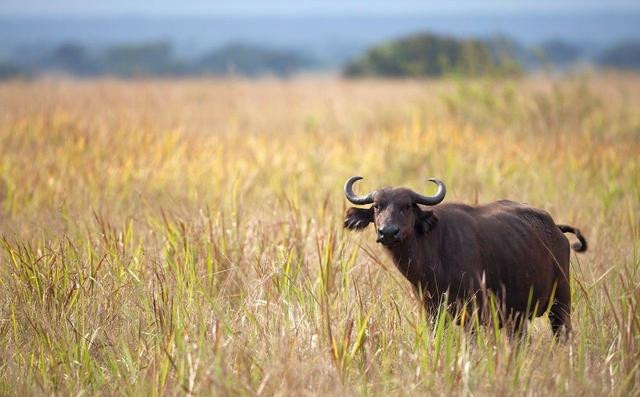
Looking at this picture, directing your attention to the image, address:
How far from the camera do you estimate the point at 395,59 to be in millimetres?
37281

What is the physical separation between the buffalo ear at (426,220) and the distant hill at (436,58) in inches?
308

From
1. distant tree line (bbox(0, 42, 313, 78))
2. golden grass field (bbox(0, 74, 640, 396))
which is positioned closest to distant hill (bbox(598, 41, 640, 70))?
distant tree line (bbox(0, 42, 313, 78))

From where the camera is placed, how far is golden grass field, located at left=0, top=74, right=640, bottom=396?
144 inches

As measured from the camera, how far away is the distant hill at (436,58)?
11938 mm

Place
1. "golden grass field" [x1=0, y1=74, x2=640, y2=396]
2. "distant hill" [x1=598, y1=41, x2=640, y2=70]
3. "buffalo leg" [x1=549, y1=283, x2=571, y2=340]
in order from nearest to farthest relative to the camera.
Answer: "golden grass field" [x1=0, y1=74, x2=640, y2=396] < "buffalo leg" [x1=549, y1=283, x2=571, y2=340] < "distant hill" [x1=598, y1=41, x2=640, y2=70]

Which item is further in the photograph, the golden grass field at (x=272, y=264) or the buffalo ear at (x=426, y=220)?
the buffalo ear at (x=426, y=220)

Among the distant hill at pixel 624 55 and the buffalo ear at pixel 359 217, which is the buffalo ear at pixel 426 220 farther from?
the distant hill at pixel 624 55

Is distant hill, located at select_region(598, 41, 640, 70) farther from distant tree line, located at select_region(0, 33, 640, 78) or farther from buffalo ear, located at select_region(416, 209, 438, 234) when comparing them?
buffalo ear, located at select_region(416, 209, 438, 234)

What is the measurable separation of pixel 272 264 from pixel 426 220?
1163 millimetres

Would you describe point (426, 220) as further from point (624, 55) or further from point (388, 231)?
point (624, 55)

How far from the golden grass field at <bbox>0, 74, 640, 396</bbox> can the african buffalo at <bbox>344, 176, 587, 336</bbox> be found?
15 cm

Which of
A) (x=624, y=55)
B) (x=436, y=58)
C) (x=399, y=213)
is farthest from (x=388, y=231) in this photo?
(x=624, y=55)

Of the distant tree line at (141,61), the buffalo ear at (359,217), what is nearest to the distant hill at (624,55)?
the distant tree line at (141,61)

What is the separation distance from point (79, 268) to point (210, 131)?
25.6 feet
